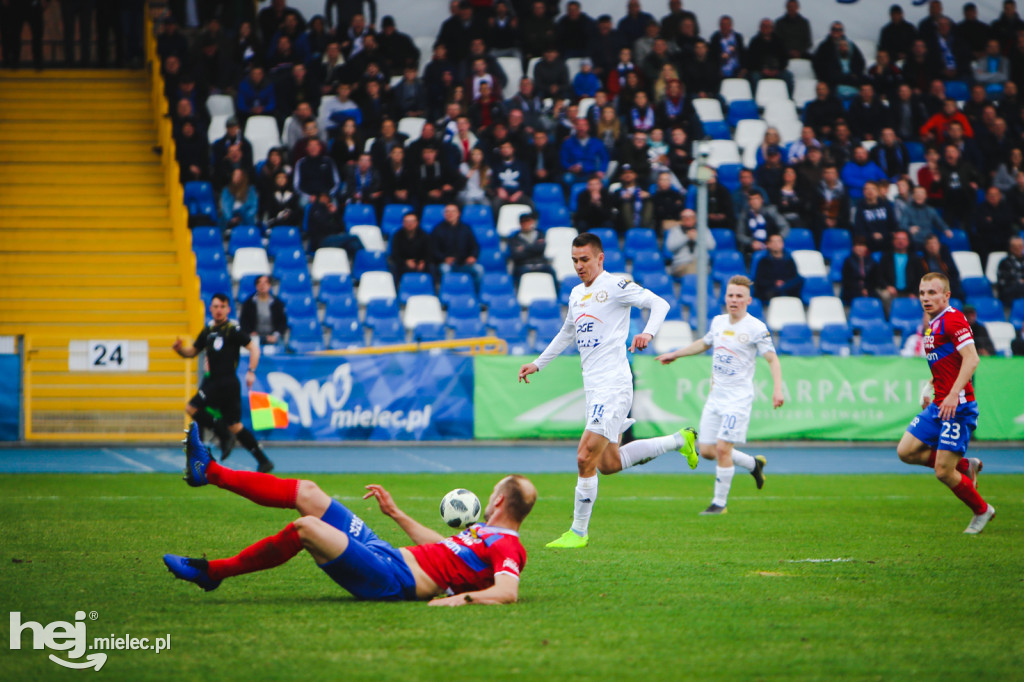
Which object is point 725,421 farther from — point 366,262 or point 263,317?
point 366,262

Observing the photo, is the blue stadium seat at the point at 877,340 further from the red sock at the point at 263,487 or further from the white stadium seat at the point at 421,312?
the red sock at the point at 263,487

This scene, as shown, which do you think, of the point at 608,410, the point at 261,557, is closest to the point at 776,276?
the point at 608,410

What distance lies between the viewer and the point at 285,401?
1634 cm

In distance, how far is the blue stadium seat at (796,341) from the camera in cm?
1761

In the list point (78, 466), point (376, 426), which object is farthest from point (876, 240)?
point (78, 466)

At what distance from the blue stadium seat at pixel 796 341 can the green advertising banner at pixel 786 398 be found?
0.69 meters

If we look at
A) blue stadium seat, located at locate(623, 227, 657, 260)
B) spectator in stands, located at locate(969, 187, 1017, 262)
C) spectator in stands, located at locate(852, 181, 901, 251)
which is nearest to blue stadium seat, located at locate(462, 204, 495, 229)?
blue stadium seat, located at locate(623, 227, 657, 260)

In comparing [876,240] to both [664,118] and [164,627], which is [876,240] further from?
[164,627]

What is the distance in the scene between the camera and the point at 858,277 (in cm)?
1961

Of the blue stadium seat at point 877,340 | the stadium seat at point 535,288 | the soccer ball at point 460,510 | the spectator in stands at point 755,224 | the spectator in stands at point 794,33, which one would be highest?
the spectator in stands at point 794,33

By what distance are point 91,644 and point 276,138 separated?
57.0ft

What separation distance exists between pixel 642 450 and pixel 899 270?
12.3 meters

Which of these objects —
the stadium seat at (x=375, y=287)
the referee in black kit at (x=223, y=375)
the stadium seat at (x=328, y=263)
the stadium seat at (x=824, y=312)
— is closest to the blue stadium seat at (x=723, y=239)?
the stadium seat at (x=824, y=312)

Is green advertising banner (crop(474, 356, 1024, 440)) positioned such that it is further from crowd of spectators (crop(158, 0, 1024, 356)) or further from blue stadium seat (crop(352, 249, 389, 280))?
blue stadium seat (crop(352, 249, 389, 280))
